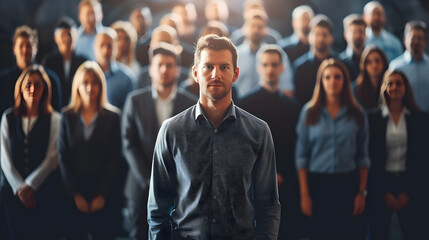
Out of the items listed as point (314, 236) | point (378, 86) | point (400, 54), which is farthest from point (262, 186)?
point (400, 54)

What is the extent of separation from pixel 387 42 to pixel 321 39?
20.5 inches

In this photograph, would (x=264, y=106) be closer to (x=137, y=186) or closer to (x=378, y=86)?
(x=378, y=86)

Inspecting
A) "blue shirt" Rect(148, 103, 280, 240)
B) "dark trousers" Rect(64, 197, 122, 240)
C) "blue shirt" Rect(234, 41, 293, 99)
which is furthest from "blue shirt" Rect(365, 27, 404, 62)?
"dark trousers" Rect(64, 197, 122, 240)

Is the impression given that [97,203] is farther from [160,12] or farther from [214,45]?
[214,45]

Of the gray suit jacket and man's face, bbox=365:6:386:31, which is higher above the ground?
man's face, bbox=365:6:386:31

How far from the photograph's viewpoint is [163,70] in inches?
122

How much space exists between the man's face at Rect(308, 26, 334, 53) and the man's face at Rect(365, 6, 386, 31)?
337 millimetres

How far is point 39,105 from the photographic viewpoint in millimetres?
3125

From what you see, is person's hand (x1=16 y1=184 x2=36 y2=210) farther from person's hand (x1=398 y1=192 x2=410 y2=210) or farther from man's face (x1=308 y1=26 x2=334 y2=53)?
person's hand (x1=398 y1=192 x2=410 y2=210)

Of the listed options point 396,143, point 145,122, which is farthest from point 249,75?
point 396,143

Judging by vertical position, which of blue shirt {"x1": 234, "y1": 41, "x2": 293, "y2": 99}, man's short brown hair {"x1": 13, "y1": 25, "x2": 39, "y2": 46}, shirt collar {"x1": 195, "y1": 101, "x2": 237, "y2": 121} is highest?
man's short brown hair {"x1": 13, "y1": 25, "x2": 39, "y2": 46}

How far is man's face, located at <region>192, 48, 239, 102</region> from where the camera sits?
60.4 inches

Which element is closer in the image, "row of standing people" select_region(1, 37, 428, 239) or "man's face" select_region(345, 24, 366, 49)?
"row of standing people" select_region(1, 37, 428, 239)

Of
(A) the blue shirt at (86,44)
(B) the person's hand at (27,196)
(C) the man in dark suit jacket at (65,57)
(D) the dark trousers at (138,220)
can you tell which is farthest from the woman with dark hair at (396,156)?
(B) the person's hand at (27,196)
